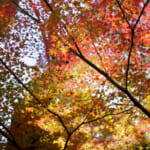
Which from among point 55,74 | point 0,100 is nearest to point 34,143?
point 0,100

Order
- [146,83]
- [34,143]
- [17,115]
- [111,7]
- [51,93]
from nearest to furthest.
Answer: [111,7] → [146,83] → [51,93] → [17,115] → [34,143]

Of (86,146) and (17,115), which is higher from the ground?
(17,115)

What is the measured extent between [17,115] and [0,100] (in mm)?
1600

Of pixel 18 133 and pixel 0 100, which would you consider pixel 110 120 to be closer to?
pixel 0 100

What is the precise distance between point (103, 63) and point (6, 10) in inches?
250

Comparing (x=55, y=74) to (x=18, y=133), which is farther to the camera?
(x=18, y=133)

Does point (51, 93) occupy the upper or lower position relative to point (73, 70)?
lower

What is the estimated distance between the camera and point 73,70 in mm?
8969

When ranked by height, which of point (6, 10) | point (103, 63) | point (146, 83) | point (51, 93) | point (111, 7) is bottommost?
point (51, 93)

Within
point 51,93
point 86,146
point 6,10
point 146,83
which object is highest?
point 6,10

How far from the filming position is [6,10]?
30.1 ft

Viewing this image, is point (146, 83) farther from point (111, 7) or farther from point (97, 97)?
point (111, 7)

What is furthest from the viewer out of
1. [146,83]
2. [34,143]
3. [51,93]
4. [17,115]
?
[34,143]

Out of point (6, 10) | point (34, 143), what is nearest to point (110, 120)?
point (34, 143)
